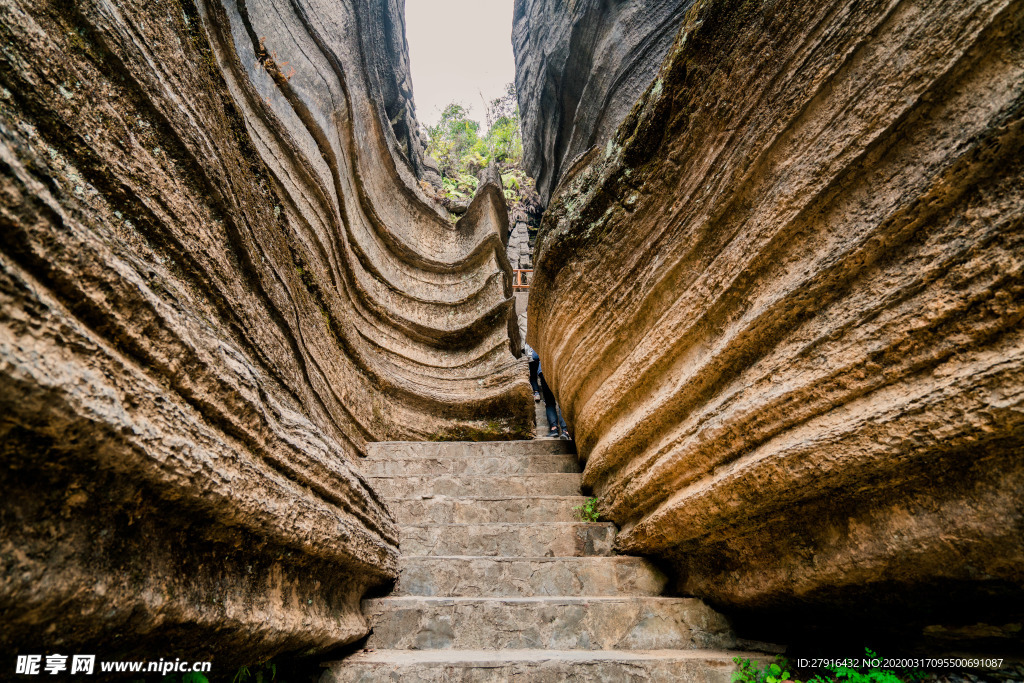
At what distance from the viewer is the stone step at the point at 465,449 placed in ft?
14.3

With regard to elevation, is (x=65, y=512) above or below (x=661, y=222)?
below

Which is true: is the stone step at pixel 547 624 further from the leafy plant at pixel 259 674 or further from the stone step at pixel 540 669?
the leafy plant at pixel 259 674

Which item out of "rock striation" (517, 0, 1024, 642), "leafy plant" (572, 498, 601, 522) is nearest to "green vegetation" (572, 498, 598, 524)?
"leafy plant" (572, 498, 601, 522)

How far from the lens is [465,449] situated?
449 centimetres

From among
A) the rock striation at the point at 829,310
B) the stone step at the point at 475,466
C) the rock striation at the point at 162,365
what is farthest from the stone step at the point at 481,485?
the rock striation at the point at 829,310

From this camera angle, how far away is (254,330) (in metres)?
2.47

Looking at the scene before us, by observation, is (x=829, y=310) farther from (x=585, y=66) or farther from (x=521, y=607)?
(x=585, y=66)

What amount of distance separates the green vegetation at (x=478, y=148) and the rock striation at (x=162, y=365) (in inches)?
383

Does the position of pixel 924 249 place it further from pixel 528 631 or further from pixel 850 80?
pixel 528 631

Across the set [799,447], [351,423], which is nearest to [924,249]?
[799,447]

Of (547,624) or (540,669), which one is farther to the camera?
(547,624)

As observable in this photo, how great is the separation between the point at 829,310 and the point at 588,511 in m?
2.19

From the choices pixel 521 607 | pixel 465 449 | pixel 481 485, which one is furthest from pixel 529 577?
pixel 465 449

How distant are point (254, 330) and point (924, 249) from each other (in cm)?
319
